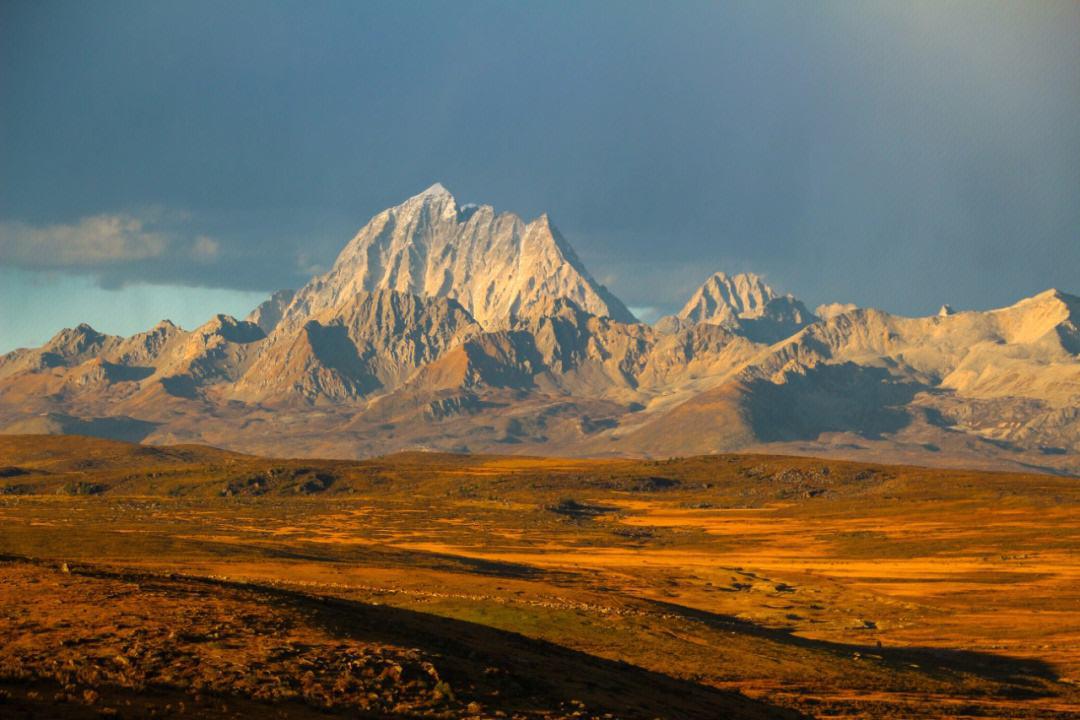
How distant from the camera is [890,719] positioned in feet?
168

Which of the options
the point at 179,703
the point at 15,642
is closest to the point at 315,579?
the point at 15,642

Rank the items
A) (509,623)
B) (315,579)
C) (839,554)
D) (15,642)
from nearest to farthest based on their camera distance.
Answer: (15,642)
(509,623)
(315,579)
(839,554)

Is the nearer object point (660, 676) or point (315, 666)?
point (315, 666)

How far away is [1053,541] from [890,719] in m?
154

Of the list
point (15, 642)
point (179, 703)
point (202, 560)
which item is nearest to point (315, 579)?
point (202, 560)

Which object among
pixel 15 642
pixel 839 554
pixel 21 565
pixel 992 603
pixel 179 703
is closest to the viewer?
pixel 179 703

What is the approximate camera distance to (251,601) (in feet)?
176

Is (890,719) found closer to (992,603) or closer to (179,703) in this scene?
(179,703)

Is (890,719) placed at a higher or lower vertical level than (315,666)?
lower

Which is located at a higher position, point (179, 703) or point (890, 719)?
point (179, 703)

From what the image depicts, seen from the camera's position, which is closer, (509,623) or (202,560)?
(509,623)

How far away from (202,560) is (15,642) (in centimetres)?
7836

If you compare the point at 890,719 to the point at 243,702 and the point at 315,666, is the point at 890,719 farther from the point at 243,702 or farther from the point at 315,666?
the point at 243,702

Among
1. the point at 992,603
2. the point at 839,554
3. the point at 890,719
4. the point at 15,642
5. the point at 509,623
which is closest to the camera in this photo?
the point at 15,642
